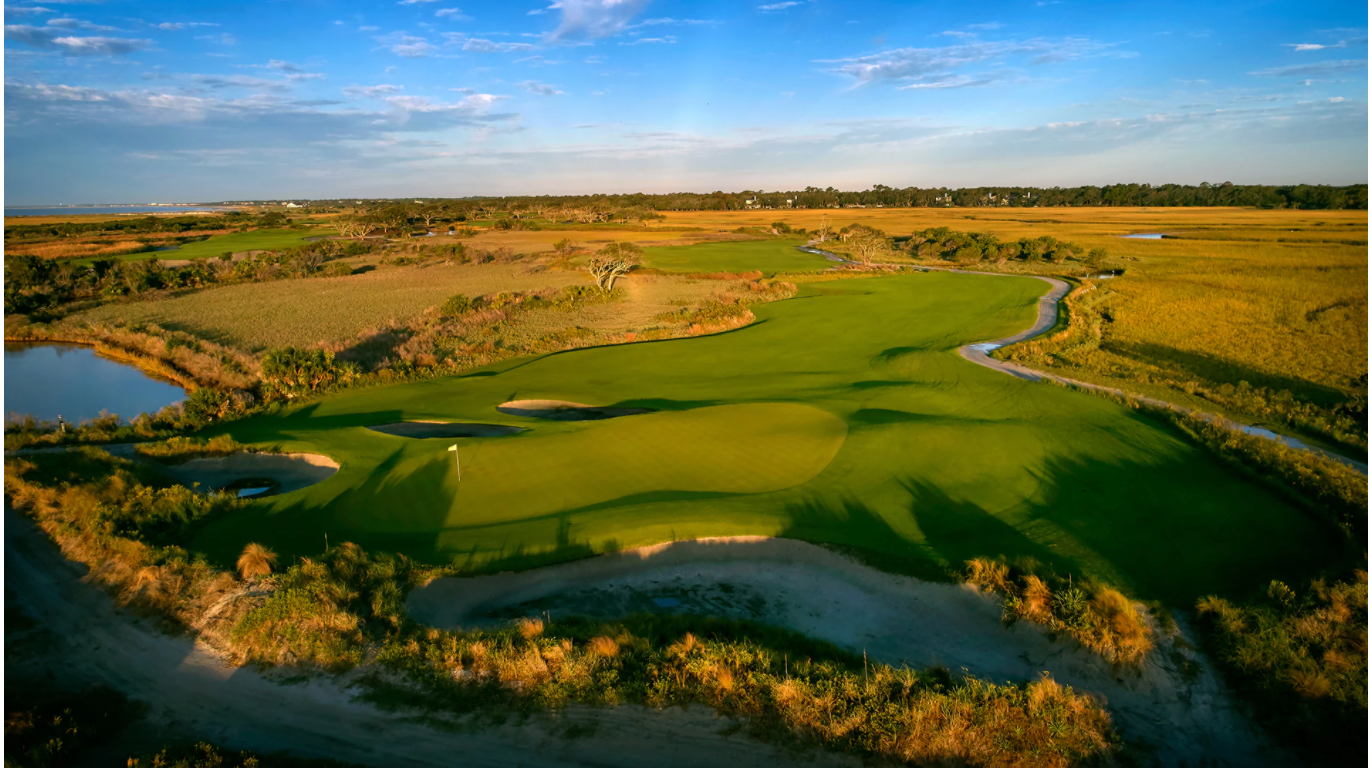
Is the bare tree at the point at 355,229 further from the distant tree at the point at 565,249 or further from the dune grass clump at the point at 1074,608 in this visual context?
the dune grass clump at the point at 1074,608

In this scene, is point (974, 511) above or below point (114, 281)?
below

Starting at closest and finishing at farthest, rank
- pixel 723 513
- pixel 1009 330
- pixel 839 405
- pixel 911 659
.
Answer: pixel 911 659, pixel 723 513, pixel 839 405, pixel 1009 330

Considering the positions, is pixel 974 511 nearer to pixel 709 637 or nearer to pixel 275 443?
pixel 709 637

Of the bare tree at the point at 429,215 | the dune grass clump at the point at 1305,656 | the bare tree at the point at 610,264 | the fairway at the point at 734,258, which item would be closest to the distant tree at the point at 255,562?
the dune grass clump at the point at 1305,656

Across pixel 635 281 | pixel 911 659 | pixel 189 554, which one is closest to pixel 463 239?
pixel 635 281

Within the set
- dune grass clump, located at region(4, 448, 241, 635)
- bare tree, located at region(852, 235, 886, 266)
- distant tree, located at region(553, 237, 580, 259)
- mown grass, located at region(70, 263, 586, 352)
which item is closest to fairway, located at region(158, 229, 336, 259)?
mown grass, located at region(70, 263, 586, 352)

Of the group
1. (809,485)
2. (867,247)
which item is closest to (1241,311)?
(867,247)

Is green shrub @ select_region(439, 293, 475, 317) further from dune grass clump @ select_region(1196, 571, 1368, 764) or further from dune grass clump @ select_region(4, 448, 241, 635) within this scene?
dune grass clump @ select_region(1196, 571, 1368, 764)
